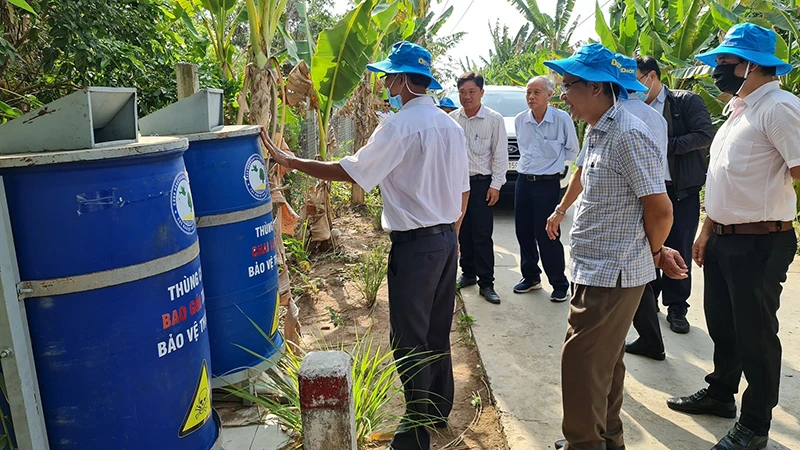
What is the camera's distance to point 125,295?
77.7 inches

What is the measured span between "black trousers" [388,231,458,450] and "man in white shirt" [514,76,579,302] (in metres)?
2.26

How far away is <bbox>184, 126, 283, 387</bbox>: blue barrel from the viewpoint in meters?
2.75

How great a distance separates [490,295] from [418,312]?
7.76 feet

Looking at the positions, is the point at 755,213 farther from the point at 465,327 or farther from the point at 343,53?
the point at 343,53

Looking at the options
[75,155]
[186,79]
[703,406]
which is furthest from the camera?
[703,406]

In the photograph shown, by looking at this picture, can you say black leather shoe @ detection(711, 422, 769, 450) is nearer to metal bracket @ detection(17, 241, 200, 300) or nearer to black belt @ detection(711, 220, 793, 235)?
black belt @ detection(711, 220, 793, 235)

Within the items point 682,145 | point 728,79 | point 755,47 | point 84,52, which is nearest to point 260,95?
point 84,52

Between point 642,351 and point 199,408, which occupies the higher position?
point 199,408

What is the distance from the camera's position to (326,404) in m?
1.66

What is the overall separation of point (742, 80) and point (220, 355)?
2932 mm

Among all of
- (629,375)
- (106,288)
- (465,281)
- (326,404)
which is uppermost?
(106,288)

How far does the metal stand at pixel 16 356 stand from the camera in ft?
6.00

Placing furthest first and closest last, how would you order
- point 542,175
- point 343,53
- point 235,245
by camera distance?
point 343,53
point 542,175
point 235,245

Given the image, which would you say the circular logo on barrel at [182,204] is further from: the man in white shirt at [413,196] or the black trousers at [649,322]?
the black trousers at [649,322]
